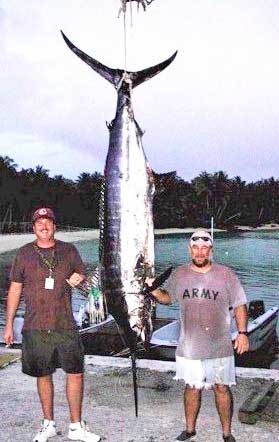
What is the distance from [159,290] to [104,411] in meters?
1.37

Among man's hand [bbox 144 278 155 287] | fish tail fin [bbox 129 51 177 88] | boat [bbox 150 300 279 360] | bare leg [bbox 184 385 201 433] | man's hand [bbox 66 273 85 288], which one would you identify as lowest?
boat [bbox 150 300 279 360]

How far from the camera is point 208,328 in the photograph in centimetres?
377

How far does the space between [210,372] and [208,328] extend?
0.29 metres

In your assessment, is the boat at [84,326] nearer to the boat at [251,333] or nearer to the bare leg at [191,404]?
the boat at [251,333]

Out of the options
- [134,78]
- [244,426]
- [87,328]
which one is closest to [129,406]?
[244,426]

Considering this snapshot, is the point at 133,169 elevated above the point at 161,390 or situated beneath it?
elevated above

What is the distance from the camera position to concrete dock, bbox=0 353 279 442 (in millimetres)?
4078

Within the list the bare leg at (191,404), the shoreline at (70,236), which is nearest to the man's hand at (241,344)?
the bare leg at (191,404)

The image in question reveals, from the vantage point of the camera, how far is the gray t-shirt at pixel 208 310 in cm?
377

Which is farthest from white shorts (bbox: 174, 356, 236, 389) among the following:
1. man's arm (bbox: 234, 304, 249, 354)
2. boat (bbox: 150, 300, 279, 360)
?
boat (bbox: 150, 300, 279, 360)

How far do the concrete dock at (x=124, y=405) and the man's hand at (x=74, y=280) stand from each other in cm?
110

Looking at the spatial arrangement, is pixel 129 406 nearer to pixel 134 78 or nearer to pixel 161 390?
pixel 161 390

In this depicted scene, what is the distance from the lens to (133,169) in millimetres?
3641

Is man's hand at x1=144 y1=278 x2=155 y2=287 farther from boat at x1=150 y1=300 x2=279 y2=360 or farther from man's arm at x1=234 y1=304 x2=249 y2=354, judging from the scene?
boat at x1=150 y1=300 x2=279 y2=360
